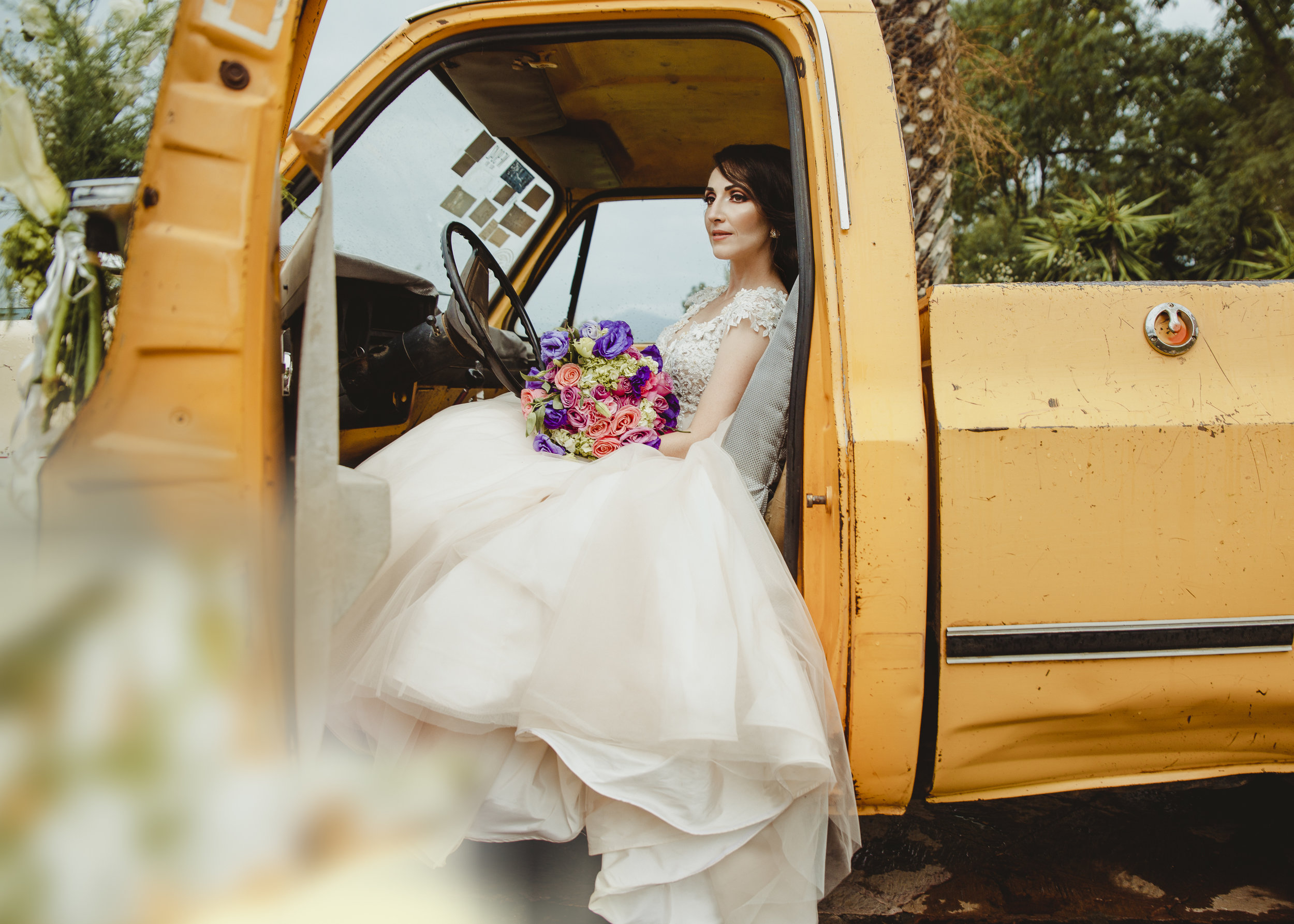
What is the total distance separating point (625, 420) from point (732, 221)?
0.74 meters

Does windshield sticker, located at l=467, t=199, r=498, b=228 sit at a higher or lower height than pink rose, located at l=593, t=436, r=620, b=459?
higher

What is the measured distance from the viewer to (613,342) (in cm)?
198

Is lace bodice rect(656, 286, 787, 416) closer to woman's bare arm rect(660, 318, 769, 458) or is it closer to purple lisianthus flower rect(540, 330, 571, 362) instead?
woman's bare arm rect(660, 318, 769, 458)

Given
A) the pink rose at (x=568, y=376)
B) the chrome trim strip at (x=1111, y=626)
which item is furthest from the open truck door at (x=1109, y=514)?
the pink rose at (x=568, y=376)

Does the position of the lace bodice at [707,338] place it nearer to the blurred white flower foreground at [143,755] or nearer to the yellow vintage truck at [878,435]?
the yellow vintage truck at [878,435]

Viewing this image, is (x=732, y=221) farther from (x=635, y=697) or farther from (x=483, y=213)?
(x=635, y=697)

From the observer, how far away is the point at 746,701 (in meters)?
1.30

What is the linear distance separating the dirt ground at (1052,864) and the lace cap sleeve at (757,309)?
4.44 feet

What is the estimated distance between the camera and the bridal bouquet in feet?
6.38

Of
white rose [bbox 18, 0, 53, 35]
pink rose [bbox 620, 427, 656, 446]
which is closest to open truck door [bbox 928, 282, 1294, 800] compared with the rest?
pink rose [bbox 620, 427, 656, 446]

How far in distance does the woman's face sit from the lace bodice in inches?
7.9

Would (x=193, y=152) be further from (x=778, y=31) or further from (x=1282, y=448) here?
(x=1282, y=448)

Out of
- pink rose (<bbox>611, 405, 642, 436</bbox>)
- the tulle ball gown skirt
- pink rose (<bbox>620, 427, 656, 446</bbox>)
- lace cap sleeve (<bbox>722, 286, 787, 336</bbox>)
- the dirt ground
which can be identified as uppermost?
lace cap sleeve (<bbox>722, 286, 787, 336</bbox>)

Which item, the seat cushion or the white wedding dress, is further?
the seat cushion
